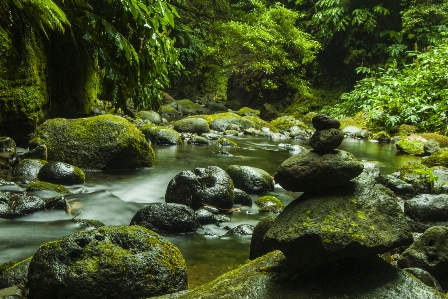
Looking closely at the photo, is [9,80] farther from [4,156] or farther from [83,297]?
[83,297]

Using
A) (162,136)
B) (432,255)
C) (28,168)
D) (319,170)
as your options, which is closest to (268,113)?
(162,136)

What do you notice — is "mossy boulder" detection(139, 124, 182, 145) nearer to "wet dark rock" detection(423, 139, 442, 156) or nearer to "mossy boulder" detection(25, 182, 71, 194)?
"mossy boulder" detection(25, 182, 71, 194)

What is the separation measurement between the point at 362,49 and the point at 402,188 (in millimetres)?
17423

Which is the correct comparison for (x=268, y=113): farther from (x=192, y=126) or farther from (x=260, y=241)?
(x=260, y=241)

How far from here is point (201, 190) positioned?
564cm

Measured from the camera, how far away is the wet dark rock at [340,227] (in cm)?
209

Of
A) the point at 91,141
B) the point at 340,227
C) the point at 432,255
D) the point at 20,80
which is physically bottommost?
the point at 432,255

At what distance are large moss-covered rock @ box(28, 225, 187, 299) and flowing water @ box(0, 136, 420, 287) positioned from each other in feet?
1.90

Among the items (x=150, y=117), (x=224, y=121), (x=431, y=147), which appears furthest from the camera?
(x=224, y=121)

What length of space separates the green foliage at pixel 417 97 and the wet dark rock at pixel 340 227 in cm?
1250

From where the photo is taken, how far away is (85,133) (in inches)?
292

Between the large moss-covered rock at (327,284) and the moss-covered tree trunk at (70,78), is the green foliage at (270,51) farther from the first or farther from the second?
the large moss-covered rock at (327,284)

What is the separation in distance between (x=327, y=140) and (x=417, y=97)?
47.9 ft

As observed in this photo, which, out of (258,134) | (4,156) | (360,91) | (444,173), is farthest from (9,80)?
(360,91)
